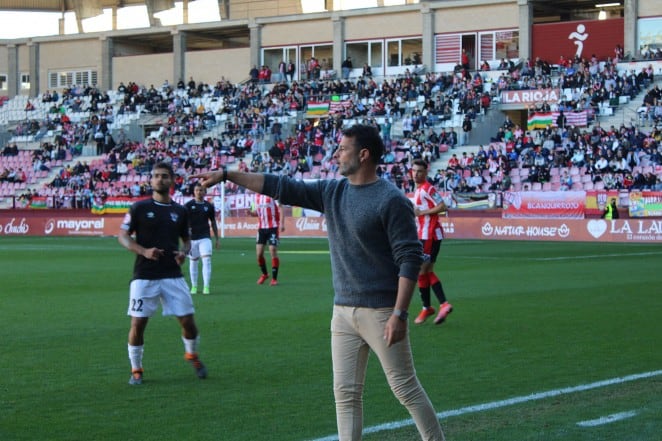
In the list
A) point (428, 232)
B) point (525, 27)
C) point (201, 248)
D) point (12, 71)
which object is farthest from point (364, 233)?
point (12, 71)

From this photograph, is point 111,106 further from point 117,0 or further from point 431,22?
point 431,22

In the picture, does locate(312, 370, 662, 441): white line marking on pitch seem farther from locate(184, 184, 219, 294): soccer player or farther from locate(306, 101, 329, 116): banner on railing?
locate(306, 101, 329, 116): banner on railing

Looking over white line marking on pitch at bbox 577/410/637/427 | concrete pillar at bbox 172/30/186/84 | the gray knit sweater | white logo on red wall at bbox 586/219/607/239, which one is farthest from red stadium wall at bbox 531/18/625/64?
the gray knit sweater

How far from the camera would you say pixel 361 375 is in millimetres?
6500

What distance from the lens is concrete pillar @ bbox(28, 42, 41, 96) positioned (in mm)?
74188

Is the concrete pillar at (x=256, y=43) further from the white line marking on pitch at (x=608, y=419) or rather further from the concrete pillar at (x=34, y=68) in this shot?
the white line marking on pitch at (x=608, y=419)

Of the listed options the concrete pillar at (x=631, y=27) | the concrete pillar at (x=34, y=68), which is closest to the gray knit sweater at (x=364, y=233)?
the concrete pillar at (x=631, y=27)

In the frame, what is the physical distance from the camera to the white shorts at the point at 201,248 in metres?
19.7

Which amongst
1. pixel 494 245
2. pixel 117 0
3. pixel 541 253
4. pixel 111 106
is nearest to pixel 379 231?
pixel 541 253

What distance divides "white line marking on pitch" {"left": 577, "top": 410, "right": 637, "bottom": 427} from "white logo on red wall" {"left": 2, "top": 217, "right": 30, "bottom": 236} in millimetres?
44507

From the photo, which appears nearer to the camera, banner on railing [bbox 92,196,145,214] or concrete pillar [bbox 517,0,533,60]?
banner on railing [bbox 92,196,145,214]

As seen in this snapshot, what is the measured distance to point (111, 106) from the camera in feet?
223

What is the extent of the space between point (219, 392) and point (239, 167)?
44.4 meters

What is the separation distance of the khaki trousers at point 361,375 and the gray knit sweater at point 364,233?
0.31ft
